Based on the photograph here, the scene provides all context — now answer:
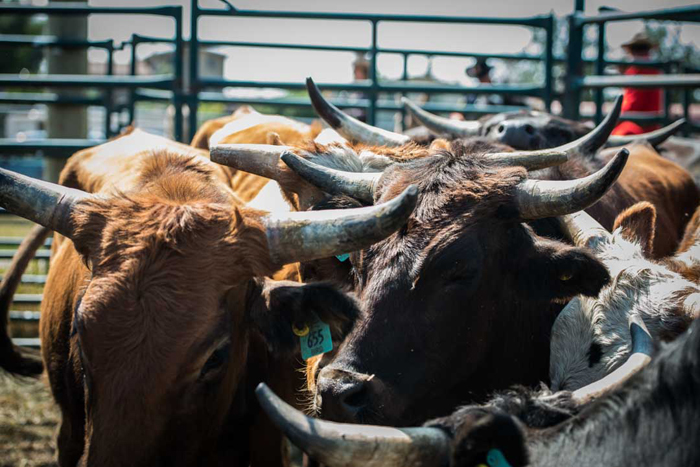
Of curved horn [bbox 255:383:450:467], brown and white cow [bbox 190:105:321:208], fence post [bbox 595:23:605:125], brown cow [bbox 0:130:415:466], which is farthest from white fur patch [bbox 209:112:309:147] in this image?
curved horn [bbox 255:383:450:467]

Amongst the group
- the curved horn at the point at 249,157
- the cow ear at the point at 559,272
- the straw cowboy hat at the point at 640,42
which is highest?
the straw cowboy hat at the point at 640,42

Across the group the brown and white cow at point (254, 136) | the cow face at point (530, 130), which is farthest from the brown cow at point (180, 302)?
the cow face at point (530, 130)

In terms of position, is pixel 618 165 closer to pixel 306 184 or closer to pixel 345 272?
pixel 345 272

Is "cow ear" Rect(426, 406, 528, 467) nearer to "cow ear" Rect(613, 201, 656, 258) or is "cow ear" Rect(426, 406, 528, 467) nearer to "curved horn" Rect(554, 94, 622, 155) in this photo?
"cow ear" Rect(613, 201, 656, 258)

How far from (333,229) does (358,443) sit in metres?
0.98

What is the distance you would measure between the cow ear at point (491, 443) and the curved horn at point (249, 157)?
2.05 m

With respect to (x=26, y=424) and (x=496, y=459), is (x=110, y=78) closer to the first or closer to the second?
(x=26, y=424)

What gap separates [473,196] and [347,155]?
0.97 m

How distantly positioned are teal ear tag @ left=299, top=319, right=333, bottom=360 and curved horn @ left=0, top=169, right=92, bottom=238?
104 centimetres

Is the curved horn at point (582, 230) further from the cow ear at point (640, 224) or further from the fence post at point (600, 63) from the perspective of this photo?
the fence post at point (600, 63)

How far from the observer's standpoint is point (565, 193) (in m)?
2.79

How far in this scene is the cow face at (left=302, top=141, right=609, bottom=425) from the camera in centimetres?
262

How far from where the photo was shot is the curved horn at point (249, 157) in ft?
11.5

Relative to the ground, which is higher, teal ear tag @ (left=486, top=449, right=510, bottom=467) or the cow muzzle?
teal ear tag @ (left=486, top=449, right=510, bottom=467)
